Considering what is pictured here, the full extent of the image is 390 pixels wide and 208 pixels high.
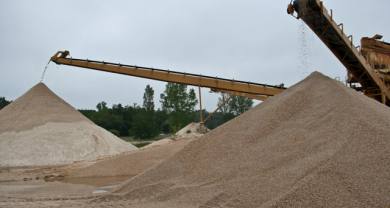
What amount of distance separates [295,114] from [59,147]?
15.1 m

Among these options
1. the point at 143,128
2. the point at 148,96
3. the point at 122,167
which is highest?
the point at 148,96

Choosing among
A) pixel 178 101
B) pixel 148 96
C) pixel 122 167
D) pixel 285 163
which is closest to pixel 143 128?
pixel 178 101

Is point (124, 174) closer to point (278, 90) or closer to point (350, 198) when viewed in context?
point (278, 90)

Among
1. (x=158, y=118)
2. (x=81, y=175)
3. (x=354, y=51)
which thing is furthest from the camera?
(x=158, y=118)

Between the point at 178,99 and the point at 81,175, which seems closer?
the point at 81,175

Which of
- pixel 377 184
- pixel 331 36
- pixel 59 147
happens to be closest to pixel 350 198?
pixel 377 184

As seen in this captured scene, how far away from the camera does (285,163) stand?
6.87 meters

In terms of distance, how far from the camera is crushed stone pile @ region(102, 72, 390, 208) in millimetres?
5691

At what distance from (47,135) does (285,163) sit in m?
16.6

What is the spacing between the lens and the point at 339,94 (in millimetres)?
8523

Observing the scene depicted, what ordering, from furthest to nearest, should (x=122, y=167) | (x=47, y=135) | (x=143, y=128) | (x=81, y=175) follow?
(x=143, y=128) → (x=47, y=135) → (x=122, y=167) → (x=81, y=175)

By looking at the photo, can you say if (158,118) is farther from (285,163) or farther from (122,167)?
(285,163)

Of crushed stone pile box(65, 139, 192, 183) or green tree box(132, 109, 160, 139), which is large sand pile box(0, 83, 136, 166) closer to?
crushed stone pile box(65, 139, 192, 183)

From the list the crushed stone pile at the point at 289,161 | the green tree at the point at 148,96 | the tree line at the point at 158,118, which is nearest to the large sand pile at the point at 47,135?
the crushed stone pile at the point at 289,161
